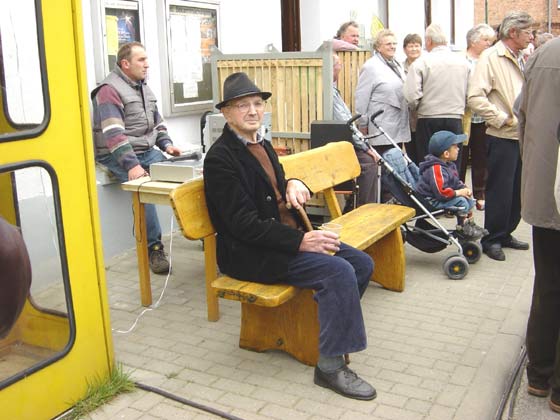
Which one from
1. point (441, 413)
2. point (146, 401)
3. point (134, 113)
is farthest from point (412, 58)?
point (146, 401)

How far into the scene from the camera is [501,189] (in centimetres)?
582

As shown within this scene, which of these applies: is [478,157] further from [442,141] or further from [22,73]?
[22,73]

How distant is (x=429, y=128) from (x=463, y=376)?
3736 millimetres

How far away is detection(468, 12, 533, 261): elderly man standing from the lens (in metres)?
5.69

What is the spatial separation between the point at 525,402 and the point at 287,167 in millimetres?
2064

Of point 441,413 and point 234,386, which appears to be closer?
point 441,413

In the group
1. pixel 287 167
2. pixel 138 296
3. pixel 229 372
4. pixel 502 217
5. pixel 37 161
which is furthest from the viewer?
pixel 502 217

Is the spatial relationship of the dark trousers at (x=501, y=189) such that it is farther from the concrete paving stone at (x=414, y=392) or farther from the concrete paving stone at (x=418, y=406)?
the concrete paving stone at (x=418, y=406)

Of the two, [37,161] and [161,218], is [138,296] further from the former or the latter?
[37,161]

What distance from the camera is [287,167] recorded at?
477 cm

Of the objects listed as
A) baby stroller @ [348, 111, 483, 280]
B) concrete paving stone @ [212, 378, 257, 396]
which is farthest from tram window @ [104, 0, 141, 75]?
concrete paving stone @ [212, 378, 257, 396]

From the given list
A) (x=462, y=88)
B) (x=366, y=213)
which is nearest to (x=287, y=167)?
(x=366, y=213)

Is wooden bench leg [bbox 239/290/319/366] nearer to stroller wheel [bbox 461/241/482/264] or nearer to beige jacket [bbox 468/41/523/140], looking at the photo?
stroller wheel [bbox 461/241/482/264]

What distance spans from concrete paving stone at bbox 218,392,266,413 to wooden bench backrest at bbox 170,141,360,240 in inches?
33.1
